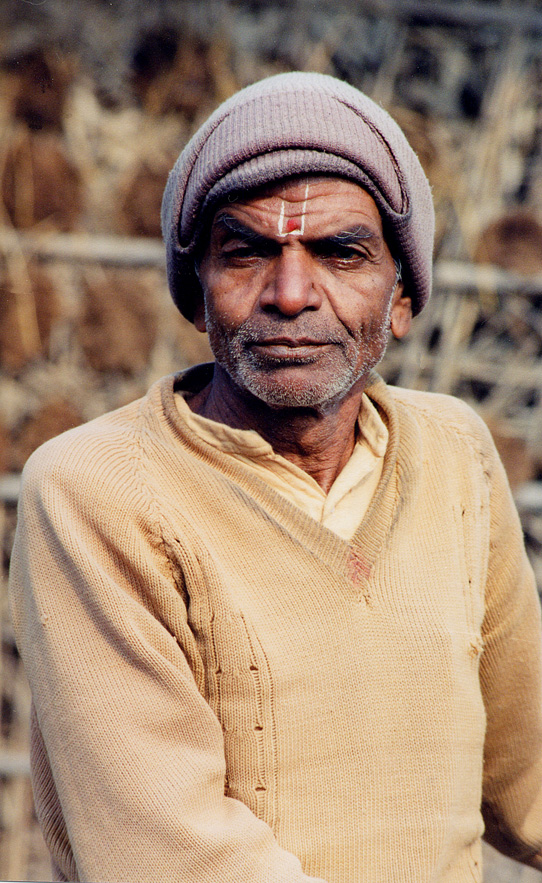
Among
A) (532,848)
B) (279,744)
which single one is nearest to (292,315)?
(279,744)

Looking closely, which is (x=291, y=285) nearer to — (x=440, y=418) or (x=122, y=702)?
(x=440, y=418)

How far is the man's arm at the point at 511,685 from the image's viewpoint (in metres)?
1.62

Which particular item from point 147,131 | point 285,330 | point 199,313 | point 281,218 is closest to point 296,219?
point 281,218

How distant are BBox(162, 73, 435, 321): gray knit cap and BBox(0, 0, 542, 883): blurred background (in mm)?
2379

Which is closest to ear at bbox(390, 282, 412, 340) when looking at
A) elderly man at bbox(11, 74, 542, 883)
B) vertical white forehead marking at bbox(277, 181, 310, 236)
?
elderly man at bbox(11, 74, 542, 883)

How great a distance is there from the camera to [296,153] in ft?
4.24

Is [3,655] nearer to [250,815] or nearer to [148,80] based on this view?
[148,80]

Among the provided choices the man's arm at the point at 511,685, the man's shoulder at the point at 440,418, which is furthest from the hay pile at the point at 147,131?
the man's arm at the point at 511,685

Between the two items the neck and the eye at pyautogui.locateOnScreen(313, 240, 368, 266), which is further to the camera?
the neck

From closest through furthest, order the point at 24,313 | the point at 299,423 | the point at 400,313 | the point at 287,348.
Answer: the point at 287,348, the point at 299,423, the point at 400,313, the point at 24,313

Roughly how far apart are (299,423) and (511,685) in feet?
2.06

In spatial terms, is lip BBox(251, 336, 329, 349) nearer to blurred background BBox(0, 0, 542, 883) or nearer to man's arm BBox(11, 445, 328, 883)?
man's arm BBox(11, 445, 328, 883)

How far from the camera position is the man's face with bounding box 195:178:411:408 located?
1.31 meters

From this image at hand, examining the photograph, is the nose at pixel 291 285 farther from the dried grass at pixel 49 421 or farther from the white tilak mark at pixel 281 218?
the dried grass at pixel 49 421
